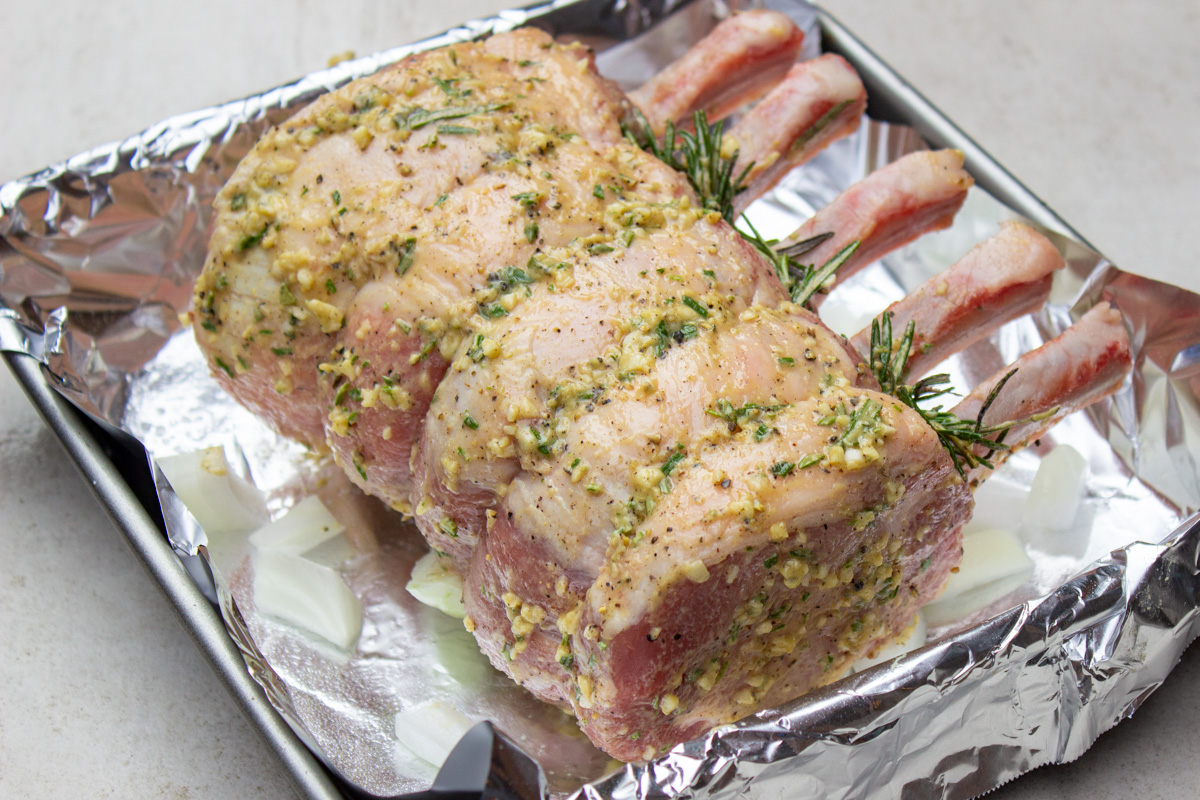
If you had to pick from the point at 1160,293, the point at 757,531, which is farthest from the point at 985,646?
the point at 1160,293

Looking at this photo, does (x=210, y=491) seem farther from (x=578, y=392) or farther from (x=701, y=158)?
(x=701, y=158)

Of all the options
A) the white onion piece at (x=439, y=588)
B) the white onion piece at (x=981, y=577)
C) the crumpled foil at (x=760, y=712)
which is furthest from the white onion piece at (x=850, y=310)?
the white onion piece at (x=439, y=588)

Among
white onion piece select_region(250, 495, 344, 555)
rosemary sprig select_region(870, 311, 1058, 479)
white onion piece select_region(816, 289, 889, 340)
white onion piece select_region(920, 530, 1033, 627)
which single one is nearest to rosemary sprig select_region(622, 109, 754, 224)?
rosemary sprig select_region(870, 311, 1058, 479)

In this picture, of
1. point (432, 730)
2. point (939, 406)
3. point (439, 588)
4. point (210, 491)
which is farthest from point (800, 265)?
point (210, 491)

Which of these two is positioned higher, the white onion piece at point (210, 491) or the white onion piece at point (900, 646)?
the white onion piece at point (210, 491)

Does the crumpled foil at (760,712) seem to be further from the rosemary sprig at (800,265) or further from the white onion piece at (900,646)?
the rosemary sprig at (800,265)
